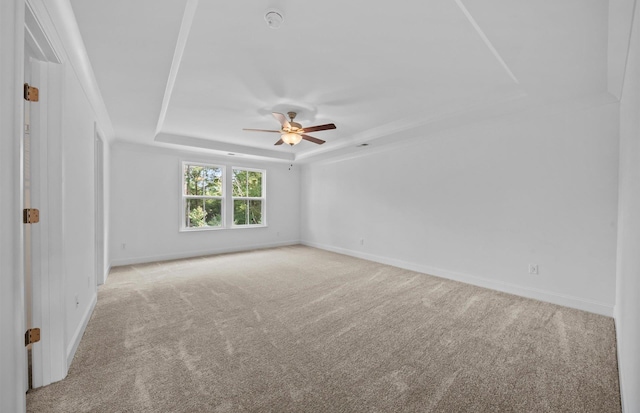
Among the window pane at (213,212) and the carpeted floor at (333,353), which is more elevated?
the window pane at (213,212)

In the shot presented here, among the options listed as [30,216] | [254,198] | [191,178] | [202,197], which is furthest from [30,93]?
[254,198]

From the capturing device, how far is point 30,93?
1604 millimetres

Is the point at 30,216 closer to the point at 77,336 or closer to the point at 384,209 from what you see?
the point at 77,336

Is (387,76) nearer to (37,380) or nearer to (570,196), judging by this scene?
(570,196)

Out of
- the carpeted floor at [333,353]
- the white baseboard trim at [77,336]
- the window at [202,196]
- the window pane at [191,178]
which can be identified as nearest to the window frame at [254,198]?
the window at [202,196]

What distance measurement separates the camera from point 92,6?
1619 millimetres

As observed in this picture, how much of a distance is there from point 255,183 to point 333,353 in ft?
17.8

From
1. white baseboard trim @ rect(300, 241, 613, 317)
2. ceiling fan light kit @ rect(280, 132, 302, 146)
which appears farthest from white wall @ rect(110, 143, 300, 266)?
white baseboard trim @ rect(300, 241, 613, 317)

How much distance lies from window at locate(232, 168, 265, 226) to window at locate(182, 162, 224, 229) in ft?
1.25

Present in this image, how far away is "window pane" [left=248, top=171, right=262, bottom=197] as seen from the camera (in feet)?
22.7

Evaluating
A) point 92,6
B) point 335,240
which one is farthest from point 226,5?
point 335,240

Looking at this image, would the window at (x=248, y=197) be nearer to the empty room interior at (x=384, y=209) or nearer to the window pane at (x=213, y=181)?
the window pane at (x=213, y=181)

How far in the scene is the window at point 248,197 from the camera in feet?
21.9

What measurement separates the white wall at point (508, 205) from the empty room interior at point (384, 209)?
0.08 feet
